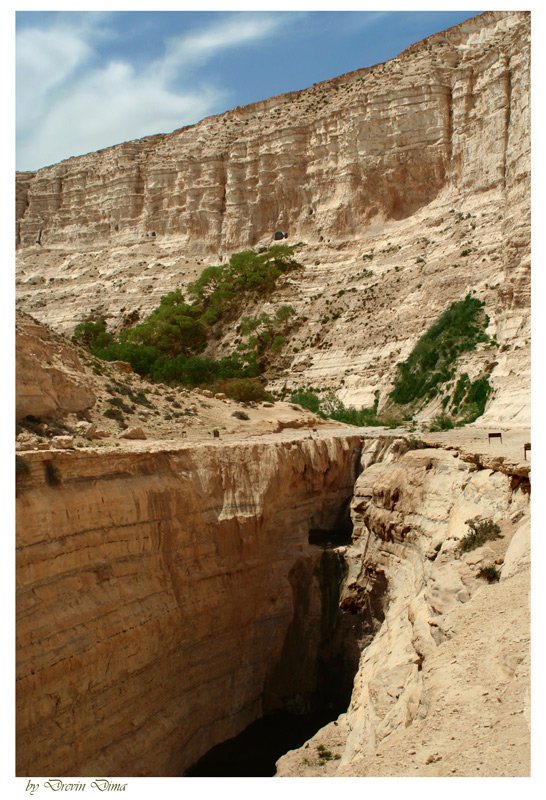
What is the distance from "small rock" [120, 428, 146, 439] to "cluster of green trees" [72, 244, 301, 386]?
70.1ft

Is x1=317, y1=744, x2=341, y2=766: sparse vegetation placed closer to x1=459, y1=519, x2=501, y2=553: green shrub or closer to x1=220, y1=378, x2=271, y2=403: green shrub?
x1=459, y1=519, x2=501, y2=553: green shrub

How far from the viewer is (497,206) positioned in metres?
36.5

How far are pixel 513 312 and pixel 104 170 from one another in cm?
4217

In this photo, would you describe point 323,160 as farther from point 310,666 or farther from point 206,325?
point 310,666

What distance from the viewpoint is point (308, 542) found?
1862 centimetres

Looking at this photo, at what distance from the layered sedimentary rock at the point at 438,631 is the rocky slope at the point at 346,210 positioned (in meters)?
8.89

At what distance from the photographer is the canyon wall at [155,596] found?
11.1 meters

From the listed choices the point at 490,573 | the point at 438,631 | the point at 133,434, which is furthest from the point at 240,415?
the point at 438,631

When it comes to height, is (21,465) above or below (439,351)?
below

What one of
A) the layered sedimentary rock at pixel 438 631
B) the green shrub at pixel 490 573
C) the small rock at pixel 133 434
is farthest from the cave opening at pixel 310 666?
the green shrub at pixel 490 573

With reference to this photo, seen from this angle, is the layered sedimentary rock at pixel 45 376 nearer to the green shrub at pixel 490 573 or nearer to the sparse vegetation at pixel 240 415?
the sparse vegetation at pixel 240 415

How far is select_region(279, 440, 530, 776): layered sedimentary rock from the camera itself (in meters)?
6.20

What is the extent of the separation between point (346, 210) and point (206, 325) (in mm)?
11859

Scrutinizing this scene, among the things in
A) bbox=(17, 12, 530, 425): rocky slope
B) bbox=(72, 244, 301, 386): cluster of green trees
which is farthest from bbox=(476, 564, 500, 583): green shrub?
bbox=(72, 244, 301, 386): cluster of green trees
